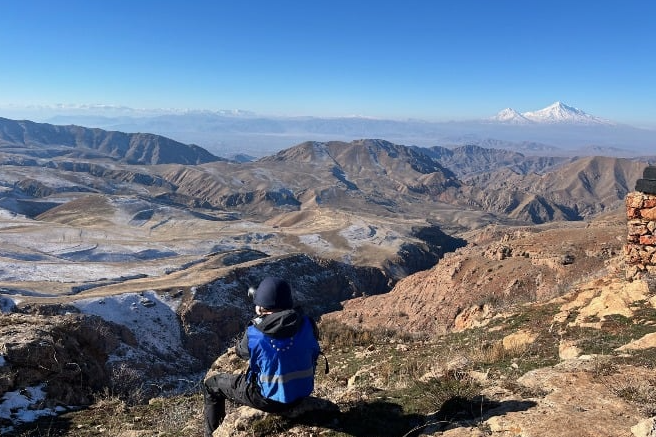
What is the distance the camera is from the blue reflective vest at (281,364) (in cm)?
412

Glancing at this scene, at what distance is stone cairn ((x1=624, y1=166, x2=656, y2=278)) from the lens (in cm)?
890

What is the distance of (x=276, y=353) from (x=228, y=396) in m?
0.78

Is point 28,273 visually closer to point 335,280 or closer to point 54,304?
point 54,304

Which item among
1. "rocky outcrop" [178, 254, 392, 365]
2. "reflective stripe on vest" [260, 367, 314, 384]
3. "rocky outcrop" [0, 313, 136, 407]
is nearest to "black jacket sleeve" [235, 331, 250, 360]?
"reflective stripe on vest" [260, 367, 314, 384]

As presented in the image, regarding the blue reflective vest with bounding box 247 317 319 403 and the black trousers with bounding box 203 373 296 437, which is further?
the black trousers with bounding box 203 373 296 437

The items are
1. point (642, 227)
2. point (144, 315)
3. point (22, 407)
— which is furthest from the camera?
point (144, 315)

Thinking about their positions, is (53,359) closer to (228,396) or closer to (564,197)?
(228,396)

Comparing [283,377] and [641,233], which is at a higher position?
[641,233]

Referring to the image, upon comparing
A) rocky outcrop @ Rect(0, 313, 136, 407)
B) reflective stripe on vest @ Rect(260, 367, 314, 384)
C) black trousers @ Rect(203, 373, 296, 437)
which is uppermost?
reflective stripe on vest @ Rect(260, 367, 314, 384)

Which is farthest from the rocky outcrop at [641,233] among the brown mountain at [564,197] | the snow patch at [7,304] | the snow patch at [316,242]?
the brown mountain at [564,197]

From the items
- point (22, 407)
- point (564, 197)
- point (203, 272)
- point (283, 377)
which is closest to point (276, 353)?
point (283, 377)

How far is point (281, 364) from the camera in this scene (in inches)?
162

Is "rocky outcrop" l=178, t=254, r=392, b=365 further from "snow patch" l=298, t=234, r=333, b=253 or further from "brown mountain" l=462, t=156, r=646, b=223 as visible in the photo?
"brown mountain" l=462, t=156, r=646, b=223

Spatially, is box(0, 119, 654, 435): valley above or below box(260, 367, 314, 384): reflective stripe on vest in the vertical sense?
below
